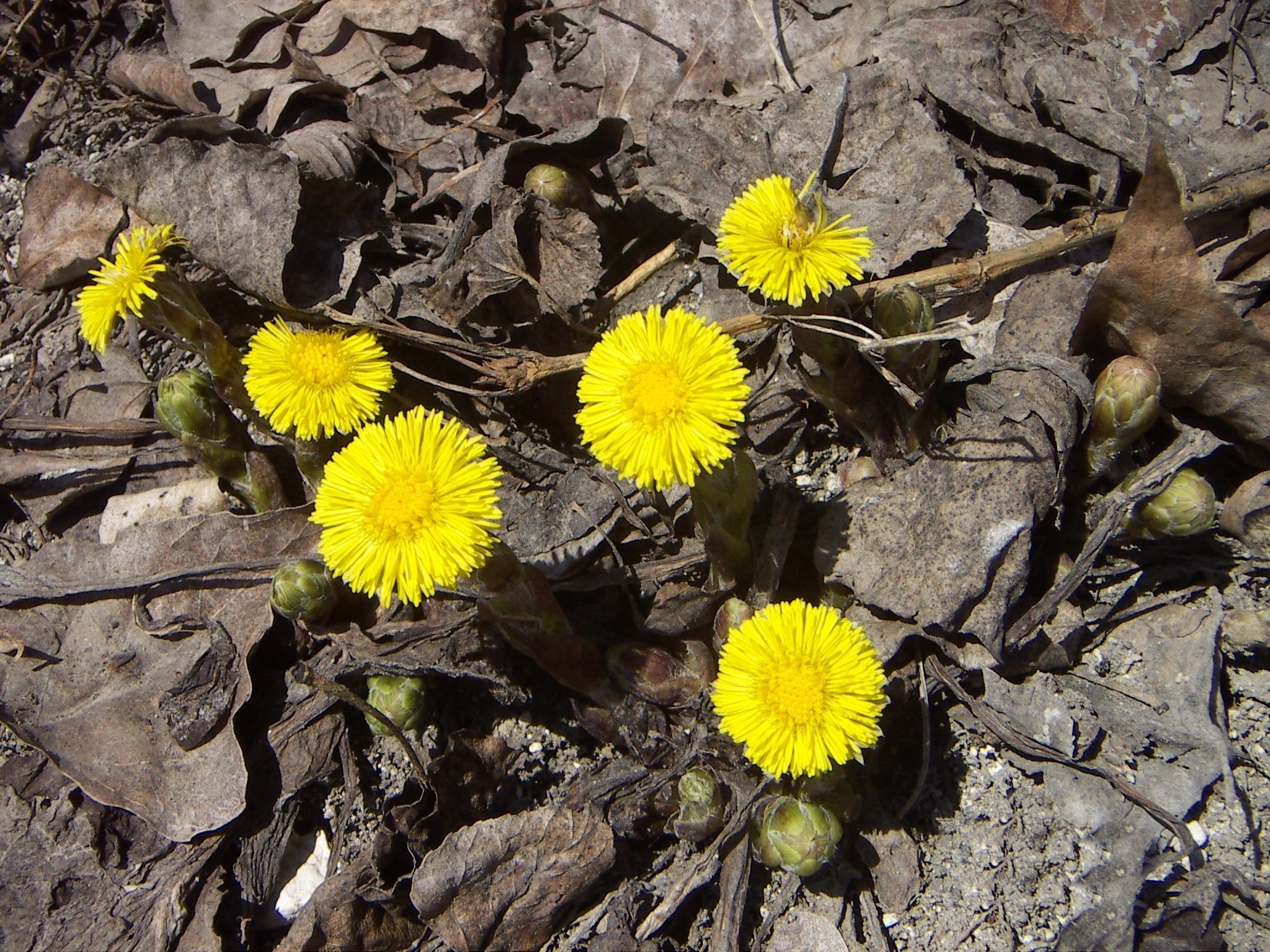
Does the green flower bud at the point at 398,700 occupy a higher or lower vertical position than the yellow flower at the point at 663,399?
lower

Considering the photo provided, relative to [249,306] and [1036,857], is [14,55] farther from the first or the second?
[1036,857]

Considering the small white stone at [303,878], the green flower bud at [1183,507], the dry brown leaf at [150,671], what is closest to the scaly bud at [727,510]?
the green flower bud at [1183,507]

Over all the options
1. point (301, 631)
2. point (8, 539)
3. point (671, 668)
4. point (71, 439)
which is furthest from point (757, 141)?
point (8, 539)

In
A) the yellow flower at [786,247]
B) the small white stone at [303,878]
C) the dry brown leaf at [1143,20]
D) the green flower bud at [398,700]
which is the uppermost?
the dry brown leaf at [1143,20]

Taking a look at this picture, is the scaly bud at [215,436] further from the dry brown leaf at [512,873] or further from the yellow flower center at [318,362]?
the dry brown leaf at [512,873]

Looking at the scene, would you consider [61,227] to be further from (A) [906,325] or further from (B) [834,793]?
(B) [834,793]
